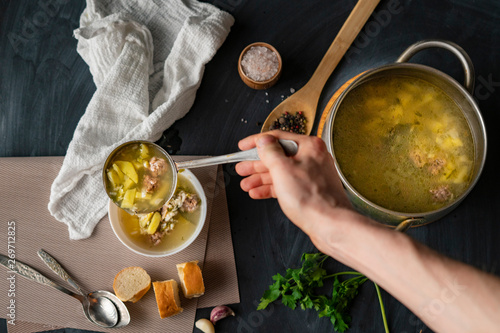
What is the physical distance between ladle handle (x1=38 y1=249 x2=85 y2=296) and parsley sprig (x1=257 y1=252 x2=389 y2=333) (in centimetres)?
72

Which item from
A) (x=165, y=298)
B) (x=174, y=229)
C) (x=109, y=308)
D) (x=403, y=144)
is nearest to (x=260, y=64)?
(x=403, y=144)

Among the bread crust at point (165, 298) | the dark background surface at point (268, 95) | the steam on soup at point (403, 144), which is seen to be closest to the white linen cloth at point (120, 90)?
the dark background surface at point (268, 95)

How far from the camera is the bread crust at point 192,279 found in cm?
144

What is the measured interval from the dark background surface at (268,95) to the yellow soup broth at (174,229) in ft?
0.49

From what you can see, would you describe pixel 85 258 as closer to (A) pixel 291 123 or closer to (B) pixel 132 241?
(B) pixel 132 241

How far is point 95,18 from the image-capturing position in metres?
1.58

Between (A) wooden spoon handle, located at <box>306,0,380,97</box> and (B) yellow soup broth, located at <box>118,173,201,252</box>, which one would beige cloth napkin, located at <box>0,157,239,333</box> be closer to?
(B) yellow soup broth, located at <box>118,173,201,252</box>

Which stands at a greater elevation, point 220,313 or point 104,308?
point 220,313

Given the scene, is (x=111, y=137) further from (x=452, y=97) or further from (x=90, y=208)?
(x=452, y=97)

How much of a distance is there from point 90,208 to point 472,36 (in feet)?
5.62

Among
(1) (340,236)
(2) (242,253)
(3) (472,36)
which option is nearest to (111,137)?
(2) (242,253)

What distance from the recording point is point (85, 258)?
154 centimetres

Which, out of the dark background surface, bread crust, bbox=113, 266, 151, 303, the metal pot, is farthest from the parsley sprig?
bread crust, bbox=113, 266, 151, 303

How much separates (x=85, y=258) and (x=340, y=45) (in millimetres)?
1327
